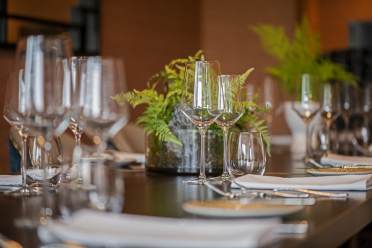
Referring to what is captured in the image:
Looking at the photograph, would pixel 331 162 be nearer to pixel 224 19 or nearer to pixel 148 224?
pixel 148 224

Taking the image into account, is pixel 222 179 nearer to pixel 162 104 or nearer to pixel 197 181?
pixel 197 181

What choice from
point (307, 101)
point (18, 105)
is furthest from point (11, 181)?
point (307, 101)

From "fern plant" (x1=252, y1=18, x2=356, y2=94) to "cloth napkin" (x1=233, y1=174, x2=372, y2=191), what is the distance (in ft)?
5.29

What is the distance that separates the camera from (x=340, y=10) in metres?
8.68

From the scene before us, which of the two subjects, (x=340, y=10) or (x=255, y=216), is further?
(x=340, y=10)

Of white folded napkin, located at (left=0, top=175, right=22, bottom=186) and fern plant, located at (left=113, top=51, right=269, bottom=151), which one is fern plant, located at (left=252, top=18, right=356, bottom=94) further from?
white folded napkin, located at (left=0, top=175, right=22, bottom=186)

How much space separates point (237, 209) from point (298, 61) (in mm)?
2403

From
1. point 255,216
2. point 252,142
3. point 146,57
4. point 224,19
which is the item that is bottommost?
Result: point 255,216

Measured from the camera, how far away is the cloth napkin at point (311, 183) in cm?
158

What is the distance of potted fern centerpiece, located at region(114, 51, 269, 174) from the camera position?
1.99m

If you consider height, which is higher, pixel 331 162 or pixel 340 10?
pixel 340 10

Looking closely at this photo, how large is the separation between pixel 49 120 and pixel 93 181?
15cm

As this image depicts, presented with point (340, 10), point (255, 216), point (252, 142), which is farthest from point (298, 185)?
point (340, 10)

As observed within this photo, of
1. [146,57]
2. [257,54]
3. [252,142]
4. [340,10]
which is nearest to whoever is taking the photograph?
[252,142]
